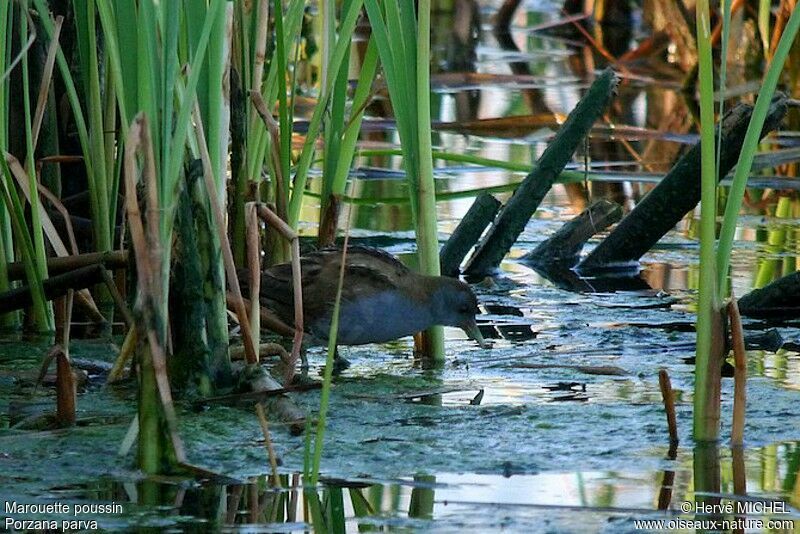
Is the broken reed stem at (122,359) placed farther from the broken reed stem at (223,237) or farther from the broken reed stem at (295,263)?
the broken reed stem at (295,263)

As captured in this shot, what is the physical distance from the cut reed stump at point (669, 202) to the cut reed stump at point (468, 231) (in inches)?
21.9

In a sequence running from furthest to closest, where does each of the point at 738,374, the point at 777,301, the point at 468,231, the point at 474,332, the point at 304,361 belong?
the point at 468,231 → the point at 777,301 → the point at 474,332 → the point at 304,361 → the point at 738,374

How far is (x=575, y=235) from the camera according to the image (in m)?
6.07

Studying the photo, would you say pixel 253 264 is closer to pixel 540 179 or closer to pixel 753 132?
pixel 753 132

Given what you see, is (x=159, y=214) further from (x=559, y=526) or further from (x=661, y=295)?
(x=661, y=295)

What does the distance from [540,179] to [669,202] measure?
0.49m

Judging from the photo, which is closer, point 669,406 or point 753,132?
point 753,132

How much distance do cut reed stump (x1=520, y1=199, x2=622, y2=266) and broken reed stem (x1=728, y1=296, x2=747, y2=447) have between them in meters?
2.57

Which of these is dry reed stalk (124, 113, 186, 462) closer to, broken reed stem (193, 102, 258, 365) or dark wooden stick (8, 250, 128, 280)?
broken reed stem (193, 102, 258, 365)

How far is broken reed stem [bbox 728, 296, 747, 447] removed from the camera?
3.38 metres

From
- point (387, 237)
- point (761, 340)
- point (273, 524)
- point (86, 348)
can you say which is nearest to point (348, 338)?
point (86, 348)

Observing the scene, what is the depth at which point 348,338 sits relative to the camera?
446 centimetres

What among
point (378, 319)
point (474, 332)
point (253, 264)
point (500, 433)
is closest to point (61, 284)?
point (253, 264)

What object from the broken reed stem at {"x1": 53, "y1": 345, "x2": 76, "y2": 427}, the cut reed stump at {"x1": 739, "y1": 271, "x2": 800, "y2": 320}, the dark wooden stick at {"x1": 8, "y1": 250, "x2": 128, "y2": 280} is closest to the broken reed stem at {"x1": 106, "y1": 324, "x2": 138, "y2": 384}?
the broken reed stem at {"x1": 53, "y1": 345, "x2": 76, "y2": 427}
